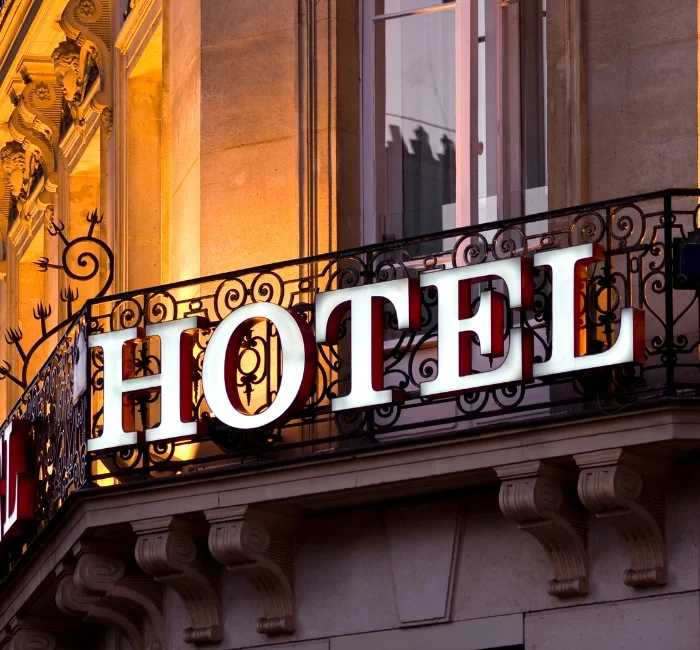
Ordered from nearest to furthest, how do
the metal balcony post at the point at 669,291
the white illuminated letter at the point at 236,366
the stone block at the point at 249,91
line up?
the metal balcony post at the point at 669,291 → the white illuminated letter at the point at 236,366 → the stone block at the point at 249,91

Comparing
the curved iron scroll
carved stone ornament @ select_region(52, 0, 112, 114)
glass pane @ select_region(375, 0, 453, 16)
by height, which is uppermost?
carved stone ornament @ select_region(52, 0, 112, 114)

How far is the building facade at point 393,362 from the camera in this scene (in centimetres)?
1336

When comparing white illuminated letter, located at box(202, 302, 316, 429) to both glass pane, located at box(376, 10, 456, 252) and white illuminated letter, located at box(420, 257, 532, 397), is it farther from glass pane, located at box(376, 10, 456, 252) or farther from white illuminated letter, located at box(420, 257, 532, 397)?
glass pane, located at box(376, 10, 456, 252)

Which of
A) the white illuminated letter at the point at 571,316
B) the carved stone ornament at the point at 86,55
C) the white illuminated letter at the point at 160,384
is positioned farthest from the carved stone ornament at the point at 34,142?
the white illuminated letter at the point at 571,316

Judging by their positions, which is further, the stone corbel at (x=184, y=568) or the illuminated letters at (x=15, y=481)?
the illuminated letters at (x=15, y=481)

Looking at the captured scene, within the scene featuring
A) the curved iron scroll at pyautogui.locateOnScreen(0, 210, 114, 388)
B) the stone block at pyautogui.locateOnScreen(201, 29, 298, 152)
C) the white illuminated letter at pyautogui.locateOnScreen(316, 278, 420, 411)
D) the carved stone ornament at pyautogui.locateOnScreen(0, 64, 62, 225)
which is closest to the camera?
the white illuminated letter at pyautogui.locateOnScreen(316, 278, 420, 411)

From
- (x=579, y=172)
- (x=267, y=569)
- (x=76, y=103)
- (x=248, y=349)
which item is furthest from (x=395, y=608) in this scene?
(x=76, y=103)

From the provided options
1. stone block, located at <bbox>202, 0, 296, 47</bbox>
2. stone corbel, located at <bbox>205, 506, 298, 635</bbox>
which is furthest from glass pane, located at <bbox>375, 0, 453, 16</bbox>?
stone corbel, located at <bbox>205, 506, 298, 635</bbox>

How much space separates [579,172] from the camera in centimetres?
1430

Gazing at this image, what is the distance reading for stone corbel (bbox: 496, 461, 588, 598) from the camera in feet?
43.9

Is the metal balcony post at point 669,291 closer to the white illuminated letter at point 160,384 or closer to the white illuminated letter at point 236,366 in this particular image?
the white illuminated letter at point 236,366

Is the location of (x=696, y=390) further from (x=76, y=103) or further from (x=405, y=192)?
(x=76, y=103)

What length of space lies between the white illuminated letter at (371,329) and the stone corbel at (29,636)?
3.24 meters

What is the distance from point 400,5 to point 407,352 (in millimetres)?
2661
